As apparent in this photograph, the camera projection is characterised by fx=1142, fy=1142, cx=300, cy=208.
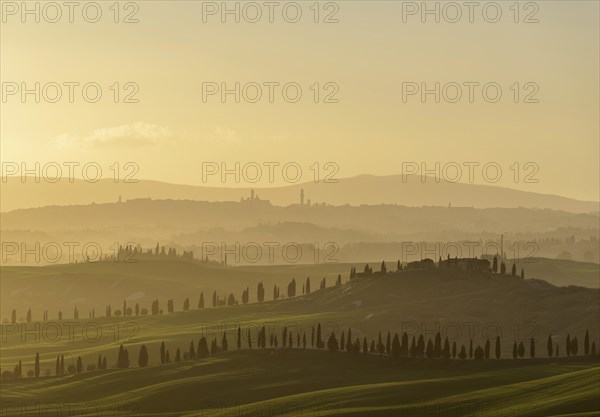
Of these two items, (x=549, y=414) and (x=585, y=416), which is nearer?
(x=585, y=416)
